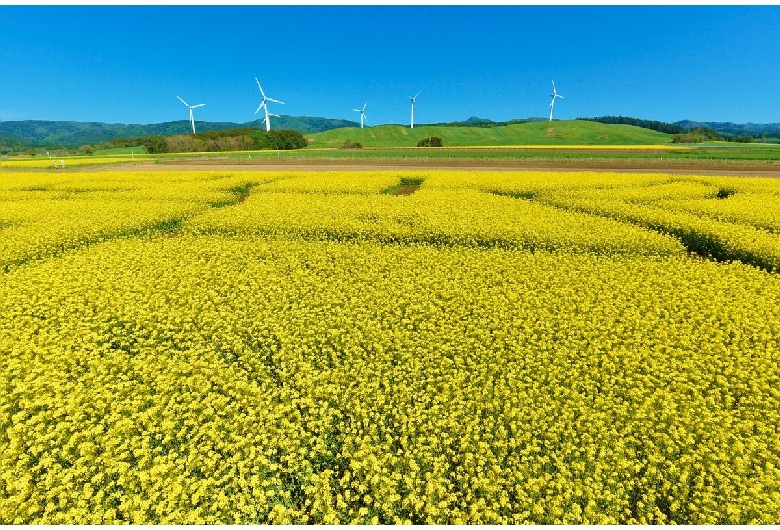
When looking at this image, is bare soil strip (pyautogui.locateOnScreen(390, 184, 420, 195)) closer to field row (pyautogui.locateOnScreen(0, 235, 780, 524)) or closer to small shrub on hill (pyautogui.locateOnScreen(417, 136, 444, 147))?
field row (pyautogui.locateOnScreen(0, 235, 780, 524))

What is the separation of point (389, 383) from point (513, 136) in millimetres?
179907

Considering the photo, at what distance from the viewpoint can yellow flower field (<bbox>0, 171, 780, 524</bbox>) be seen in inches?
265

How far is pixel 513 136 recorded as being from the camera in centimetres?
17012

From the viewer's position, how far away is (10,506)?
21.7 ft

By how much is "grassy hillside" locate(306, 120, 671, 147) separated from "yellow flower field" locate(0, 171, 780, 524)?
148 m

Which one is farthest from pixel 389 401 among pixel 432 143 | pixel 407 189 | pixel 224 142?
pixel 224 142

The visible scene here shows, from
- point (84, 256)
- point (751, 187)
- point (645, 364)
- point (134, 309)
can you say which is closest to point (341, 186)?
point (84, 256)

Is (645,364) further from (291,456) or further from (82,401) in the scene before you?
(82,401)

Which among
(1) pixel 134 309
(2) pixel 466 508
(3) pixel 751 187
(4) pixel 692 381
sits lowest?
(2) pixel 466 508

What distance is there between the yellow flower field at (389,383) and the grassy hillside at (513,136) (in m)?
148

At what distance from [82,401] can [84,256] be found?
12316mm

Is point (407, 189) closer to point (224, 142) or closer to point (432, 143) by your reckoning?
point (432, 143)

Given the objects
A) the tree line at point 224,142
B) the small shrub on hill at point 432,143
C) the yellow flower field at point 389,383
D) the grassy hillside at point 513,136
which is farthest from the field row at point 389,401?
the grassy hillside at point 513,136

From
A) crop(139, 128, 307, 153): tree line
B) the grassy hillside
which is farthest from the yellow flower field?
the grassy hillside
